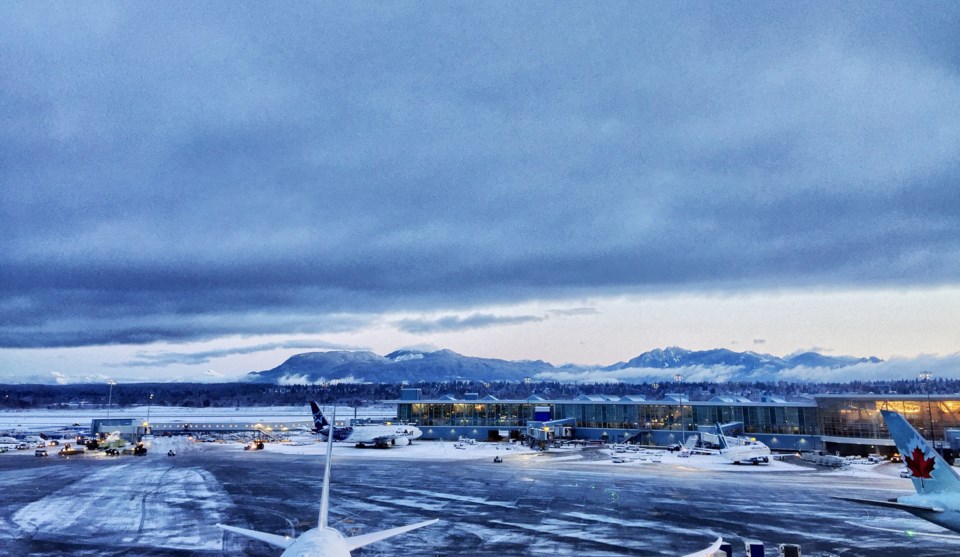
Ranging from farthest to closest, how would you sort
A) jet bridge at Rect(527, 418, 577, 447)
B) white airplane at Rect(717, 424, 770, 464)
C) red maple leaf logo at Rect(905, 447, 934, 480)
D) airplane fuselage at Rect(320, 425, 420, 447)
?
1. jet bridge at Rect(527, 418, 577, 447)
2. airplane fuselage at Rect(320, 425, 420, 447)
3. white airplane at Rect(717, 424, 770, 464)
4. red maple leaf logo at Rect(905, 447, 934, 480)

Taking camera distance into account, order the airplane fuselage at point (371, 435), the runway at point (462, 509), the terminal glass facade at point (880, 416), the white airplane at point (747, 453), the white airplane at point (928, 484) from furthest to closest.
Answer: the airplane fuselage at point (371, 435), the terminal glass facade at point (880, 416), the white airplane at point (747, 453), the runway at point (462, 509), the white airplane at point (928, 484)

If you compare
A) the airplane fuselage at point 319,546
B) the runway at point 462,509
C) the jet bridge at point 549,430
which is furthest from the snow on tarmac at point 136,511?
the jet bridge at point 549,430

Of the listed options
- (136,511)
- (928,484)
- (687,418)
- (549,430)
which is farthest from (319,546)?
(687,418)

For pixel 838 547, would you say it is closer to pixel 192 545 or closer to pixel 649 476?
pixel 649 476

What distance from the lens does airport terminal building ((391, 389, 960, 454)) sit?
305ft

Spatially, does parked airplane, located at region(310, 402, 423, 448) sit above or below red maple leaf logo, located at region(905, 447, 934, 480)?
below

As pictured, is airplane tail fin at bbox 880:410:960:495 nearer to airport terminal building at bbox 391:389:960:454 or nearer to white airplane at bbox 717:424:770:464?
white airplane at bbox 717:424:770:464

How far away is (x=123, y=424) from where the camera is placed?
138 metres

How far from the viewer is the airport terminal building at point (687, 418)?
9306 cm

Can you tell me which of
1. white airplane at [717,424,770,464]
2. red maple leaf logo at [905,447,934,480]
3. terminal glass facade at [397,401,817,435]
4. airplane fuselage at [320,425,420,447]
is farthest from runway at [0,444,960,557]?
terminal glass facade at [397,401,817,435]

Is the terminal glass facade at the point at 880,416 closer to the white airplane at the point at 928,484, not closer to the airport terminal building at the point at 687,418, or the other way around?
the airport terminal building at the point at 687,418

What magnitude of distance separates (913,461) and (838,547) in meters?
9.43

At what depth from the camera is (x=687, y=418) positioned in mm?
118375

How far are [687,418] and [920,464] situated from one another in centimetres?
9248
